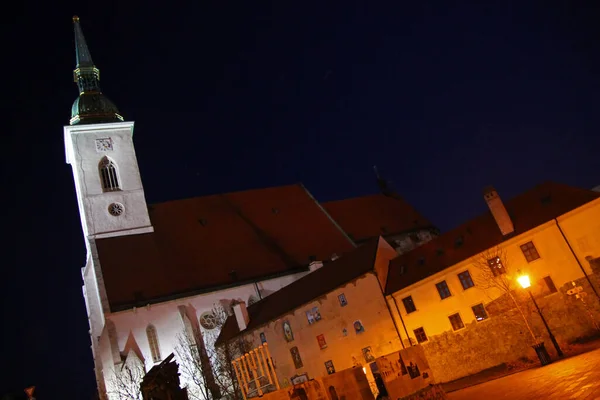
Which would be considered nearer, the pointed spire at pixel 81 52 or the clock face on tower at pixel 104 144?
the clock face on tower at pixel 104 144

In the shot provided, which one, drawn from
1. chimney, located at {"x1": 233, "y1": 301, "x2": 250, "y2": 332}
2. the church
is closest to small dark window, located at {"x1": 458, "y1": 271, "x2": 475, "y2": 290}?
the church

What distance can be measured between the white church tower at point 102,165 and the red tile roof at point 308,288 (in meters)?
10.8

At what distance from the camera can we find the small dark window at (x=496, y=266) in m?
26.1

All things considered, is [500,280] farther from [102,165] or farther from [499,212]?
[102,165]

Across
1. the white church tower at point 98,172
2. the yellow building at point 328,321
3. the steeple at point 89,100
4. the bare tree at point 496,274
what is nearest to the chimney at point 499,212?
the bare tree at point 496,274

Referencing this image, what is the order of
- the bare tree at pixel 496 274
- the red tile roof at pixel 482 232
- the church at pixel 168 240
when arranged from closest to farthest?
the bare tree at pixel 496 274 < the red tile roof at pixel 482 232 < the church at pixel 168 240

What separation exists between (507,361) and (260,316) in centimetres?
1576

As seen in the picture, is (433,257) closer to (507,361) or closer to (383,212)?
(507,361)

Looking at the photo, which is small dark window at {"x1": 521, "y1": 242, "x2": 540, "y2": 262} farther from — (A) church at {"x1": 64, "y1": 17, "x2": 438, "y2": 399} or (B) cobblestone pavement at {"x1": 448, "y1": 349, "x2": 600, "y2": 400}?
(A) church at {"x1": 64, "y1": 17, "x2": 438, "y2": 399}

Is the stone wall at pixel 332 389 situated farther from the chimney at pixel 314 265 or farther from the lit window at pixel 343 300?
the chimney at pixel 314 265

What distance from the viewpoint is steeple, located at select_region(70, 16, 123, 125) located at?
42.6 m

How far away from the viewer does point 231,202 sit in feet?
151

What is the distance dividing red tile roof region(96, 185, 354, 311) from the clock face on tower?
19.1 ft

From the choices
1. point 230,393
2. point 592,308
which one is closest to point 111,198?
point 230,393
